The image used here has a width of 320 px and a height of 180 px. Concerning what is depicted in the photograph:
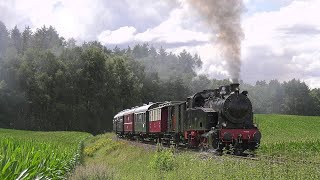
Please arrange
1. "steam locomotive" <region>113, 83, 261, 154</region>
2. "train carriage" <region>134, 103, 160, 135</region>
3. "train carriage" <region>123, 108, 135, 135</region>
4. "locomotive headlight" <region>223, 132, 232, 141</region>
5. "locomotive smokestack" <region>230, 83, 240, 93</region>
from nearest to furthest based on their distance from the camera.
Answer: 1. "locomotive headlight" <region>223, 132, 232, 141</region>
2. "steam locomotive" <region>113, 83, 261, 154</region>
3. "locomotive smokestack" <region>230, 83, 240, 93</region>
4. "train carriage" <region>134, 103, 160, 135</region>
5. "train carriage" <region>123, 108, 135, 135</region>

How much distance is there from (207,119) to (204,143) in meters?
1.17

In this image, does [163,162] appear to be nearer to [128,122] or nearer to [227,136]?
[227,136]

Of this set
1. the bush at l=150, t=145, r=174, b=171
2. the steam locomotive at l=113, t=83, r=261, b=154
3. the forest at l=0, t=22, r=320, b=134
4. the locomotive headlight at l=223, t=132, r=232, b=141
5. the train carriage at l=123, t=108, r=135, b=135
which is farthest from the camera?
the forest at l=0, t=22, r=320, b=134

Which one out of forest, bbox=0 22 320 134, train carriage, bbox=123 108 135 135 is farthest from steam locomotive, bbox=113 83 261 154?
forest, bbox=0 22 320 134

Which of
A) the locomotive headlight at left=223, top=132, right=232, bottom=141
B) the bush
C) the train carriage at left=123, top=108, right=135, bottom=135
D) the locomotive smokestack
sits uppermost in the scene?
the locomotive smokestack

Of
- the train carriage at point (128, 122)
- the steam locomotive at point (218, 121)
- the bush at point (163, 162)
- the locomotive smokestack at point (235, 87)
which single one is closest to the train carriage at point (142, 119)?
the train carriage at point (128, 122)

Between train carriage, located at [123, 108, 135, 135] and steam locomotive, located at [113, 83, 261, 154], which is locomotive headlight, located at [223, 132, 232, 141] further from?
train carriage, located at [123, 108, 135, 135]

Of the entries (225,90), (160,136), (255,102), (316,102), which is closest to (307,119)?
(160,136)

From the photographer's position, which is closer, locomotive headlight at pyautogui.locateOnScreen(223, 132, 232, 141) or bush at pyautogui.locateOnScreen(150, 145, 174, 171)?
bush at pyautogui.locateOnScreen(150, 145, 174, 171)

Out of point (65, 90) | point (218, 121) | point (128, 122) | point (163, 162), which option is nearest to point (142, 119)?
point (128, 122)

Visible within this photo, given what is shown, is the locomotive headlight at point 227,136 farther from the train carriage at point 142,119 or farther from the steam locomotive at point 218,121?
the train carriage at point 142,119

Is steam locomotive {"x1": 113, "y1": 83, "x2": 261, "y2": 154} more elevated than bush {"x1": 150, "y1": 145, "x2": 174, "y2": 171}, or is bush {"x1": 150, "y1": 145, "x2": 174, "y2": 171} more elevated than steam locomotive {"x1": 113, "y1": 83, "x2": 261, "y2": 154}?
steam locomotive {"x1": 113, "y1": 83, "x2": 261, "y2": 154}

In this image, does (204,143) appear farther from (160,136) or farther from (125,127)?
(125,127)

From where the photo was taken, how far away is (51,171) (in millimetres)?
16219
